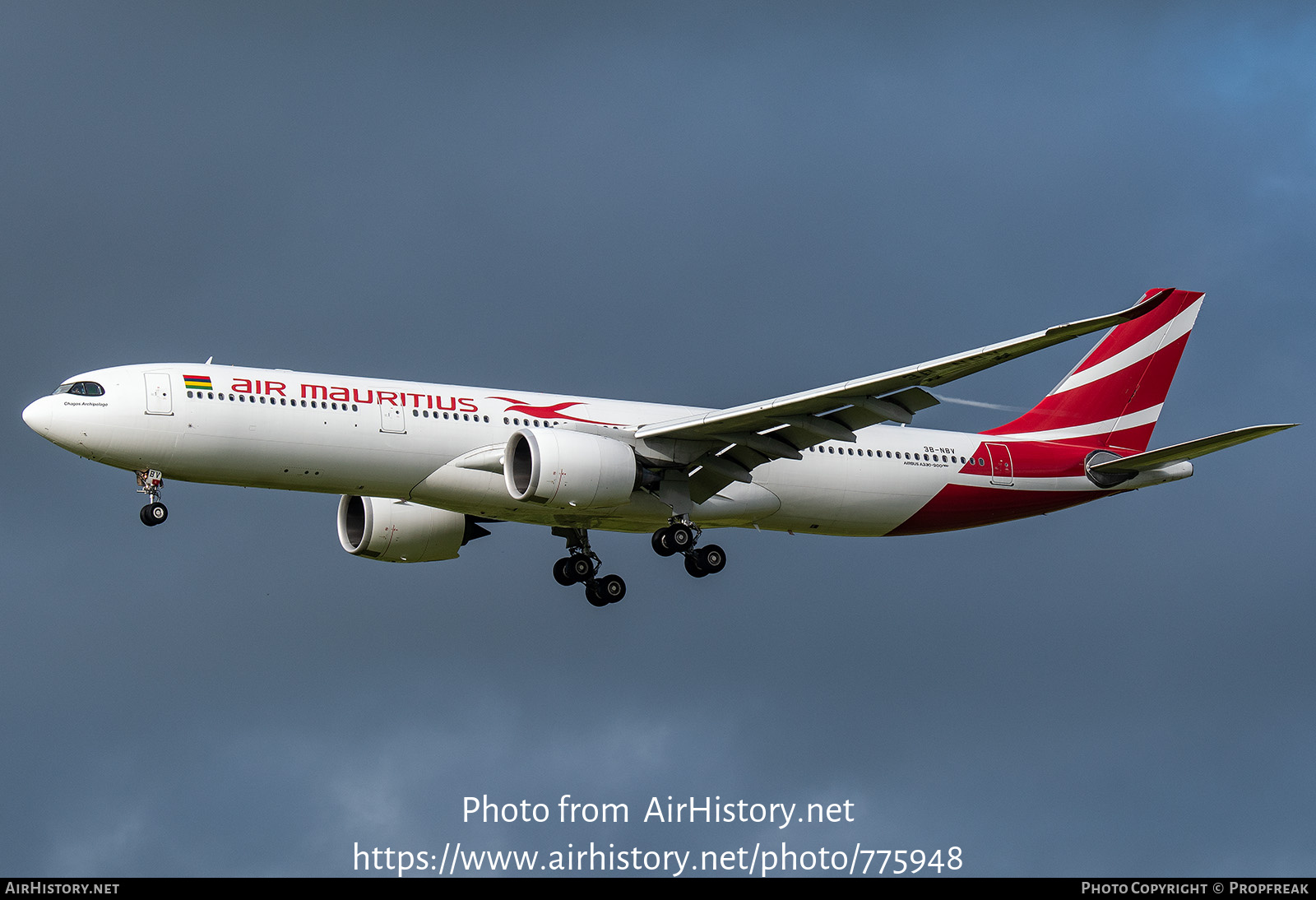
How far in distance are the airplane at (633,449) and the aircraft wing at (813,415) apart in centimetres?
6

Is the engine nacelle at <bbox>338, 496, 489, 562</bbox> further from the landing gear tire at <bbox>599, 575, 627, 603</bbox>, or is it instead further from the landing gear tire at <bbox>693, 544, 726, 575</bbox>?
the landing gear tire at <bbox>693, 544, 726, 575</bbox>

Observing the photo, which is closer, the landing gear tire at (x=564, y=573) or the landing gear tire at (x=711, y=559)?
the landing gear tire at (x=711, y=559)

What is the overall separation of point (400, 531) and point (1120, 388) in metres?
21.7

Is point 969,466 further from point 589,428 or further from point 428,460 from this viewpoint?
point 428,460

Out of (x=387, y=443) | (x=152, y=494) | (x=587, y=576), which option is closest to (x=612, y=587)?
(x=587, y=576)

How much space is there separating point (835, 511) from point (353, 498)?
541 inches

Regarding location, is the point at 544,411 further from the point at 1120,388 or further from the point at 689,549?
the point at 1120,388

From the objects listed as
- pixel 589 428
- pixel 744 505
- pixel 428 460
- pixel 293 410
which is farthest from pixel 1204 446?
pixel 293 410

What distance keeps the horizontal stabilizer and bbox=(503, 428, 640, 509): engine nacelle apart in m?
14.2

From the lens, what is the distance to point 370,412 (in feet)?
143

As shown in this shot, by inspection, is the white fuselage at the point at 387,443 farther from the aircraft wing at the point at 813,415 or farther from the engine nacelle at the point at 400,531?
the engine nacelle at the point at 400,531

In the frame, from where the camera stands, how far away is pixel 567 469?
43.7 metres

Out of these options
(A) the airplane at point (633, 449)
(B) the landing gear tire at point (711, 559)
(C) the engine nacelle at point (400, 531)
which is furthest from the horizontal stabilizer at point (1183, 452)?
(C) the engine nacelle at point (400, 531)

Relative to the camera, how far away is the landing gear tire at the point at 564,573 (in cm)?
5088
